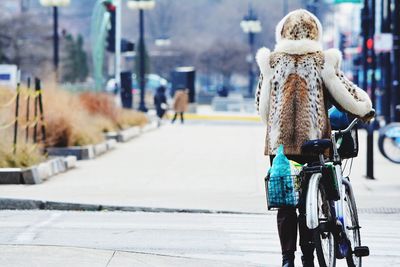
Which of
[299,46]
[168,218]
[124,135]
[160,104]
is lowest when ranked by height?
[160,104]

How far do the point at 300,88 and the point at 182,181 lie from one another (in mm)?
10457

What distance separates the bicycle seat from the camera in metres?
8.47

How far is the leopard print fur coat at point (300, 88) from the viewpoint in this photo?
8828 mm

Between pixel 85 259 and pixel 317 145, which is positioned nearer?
pixel 317 145

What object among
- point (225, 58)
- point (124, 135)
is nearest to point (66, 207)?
point (124, 135)

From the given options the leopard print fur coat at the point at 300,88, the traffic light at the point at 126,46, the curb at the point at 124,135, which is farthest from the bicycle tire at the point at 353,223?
the traffic light at the point at 126,46

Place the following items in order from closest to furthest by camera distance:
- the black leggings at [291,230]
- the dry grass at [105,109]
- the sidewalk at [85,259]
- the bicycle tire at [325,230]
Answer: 1. the bicycle tire at [325,230]
2. the black leggings at [291,230]
3. the sidewalk at [85,259]
4. the dry grass at [105,109]

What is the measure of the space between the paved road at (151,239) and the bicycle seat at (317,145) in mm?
1526

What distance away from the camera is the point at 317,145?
849 centimetres

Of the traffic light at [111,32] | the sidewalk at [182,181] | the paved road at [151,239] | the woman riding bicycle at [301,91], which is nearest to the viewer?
the woman riding bicycle at [301,91]

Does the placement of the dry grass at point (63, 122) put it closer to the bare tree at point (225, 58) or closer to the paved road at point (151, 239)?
the paved road at point (151, 239)

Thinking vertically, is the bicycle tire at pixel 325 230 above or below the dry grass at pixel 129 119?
above

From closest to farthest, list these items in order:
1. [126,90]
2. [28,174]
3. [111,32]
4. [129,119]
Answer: [28,174] < [129,119] < [111,32] < [126,90]

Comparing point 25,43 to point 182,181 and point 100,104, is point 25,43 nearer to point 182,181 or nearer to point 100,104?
point 100,104
